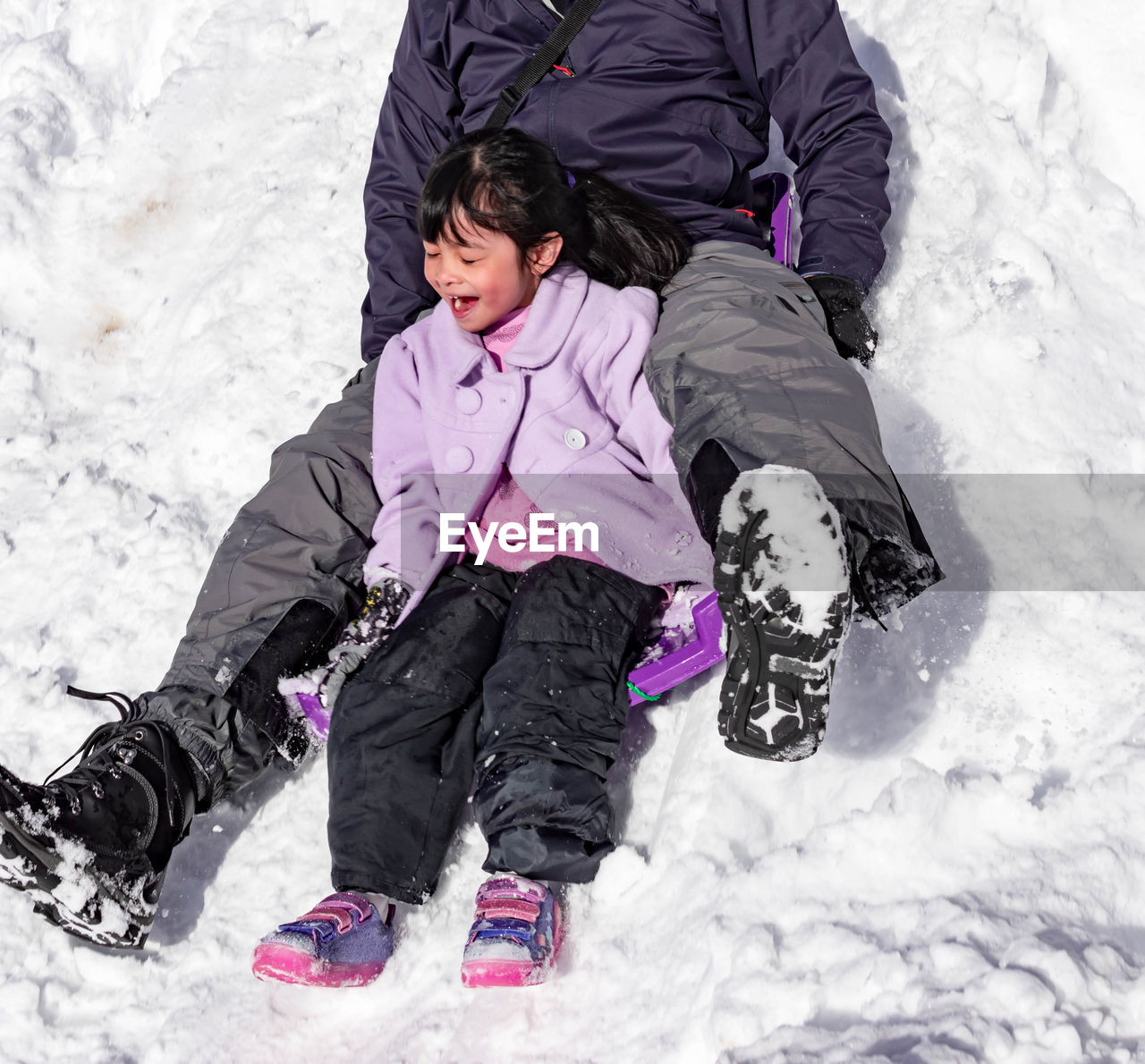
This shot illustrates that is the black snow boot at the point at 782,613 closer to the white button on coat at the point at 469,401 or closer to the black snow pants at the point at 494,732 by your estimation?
the black snow pants at the point at 494,732

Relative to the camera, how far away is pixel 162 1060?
67.4 inches

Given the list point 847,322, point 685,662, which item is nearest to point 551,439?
point 685,662

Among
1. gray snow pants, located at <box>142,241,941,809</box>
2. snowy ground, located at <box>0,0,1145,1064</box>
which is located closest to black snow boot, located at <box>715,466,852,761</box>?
gray snow pants, located at <box>142,241,941,809</box>

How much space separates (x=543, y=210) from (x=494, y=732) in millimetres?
996

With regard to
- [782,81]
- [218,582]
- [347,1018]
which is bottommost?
[347,1018]

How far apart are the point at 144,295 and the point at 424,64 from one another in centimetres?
136

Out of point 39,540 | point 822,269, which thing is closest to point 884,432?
point 822,269

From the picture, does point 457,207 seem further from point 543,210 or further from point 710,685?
point 710,685

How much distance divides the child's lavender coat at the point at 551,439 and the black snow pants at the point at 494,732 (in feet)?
0.35

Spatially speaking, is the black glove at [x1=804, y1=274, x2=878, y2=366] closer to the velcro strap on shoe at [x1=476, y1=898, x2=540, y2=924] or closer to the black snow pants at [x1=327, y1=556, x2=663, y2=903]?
the black snow pants at [x1=327, y1=556, x2=663, y2=903]

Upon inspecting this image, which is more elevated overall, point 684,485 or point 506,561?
point 684,485

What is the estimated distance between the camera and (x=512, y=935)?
5.23 feet

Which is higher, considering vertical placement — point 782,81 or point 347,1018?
point 782,81

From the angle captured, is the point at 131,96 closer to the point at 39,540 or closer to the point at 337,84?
the point at 337,84
